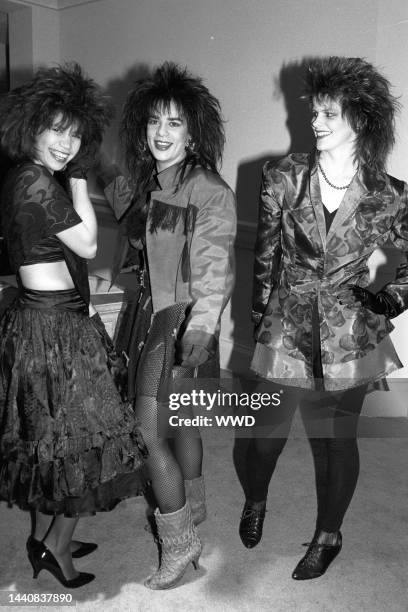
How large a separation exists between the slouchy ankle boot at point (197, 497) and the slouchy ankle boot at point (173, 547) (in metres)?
0.28

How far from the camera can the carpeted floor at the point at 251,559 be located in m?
2.12

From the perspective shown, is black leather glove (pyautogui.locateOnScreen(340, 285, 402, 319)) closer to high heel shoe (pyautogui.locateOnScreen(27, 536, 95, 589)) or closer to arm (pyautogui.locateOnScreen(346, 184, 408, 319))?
arm (pyautogui.locateOnScreen(346, 184, 408, 319))

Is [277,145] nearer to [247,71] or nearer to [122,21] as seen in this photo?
[247,71]

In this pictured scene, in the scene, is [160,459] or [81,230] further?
[160,459]

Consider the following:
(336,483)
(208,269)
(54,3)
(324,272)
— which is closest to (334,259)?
(324,272)

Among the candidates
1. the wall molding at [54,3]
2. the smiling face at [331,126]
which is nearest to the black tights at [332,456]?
the smiling face at [331,126]

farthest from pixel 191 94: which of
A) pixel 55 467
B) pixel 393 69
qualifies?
pixel 393 69

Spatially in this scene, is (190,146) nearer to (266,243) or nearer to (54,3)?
(266,243)

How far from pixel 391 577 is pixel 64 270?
141 cm

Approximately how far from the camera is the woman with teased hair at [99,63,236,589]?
2.10m

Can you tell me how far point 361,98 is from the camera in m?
2.07

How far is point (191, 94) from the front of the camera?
218 centimetres

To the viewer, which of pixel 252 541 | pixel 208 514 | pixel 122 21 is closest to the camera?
pixel 252 541

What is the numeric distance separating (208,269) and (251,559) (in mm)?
Answer: 993
